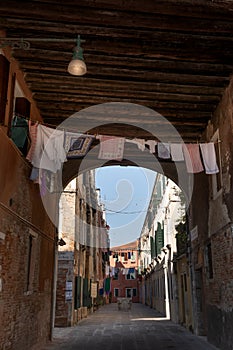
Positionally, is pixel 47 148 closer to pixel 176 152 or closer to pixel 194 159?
pixel 176 152

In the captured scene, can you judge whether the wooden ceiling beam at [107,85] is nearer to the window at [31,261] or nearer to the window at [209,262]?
the window at [31,261]

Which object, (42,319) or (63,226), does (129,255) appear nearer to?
(63,226)

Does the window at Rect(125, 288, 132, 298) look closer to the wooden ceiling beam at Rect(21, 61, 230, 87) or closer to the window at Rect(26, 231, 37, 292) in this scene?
the window at Rect(26, 231, 37, 292)

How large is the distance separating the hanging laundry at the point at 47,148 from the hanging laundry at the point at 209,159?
3.13 m

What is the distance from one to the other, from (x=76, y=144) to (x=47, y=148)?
114 cm

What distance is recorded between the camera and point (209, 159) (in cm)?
834

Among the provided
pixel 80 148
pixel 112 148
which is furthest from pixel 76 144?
pixel 112 148

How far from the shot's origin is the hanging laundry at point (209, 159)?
27.2ft

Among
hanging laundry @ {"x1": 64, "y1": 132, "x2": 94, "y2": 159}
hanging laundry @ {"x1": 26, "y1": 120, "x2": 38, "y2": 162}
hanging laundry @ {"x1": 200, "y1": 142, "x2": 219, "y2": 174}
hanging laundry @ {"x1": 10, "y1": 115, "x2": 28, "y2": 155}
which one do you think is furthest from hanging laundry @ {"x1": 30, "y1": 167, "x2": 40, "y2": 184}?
hanging laundry @ {"x1": 200, "y1": 142, "x2": 219, "y2": 174}

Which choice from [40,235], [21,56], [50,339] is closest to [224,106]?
[21,56]

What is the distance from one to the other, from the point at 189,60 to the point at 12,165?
3850mm

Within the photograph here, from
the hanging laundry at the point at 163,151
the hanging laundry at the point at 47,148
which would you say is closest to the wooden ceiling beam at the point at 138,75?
the hanging laundry at the point at 47,148

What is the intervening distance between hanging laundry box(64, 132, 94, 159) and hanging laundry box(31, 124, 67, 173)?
9.8 inches

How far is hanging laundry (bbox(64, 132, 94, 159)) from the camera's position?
28.5ft
